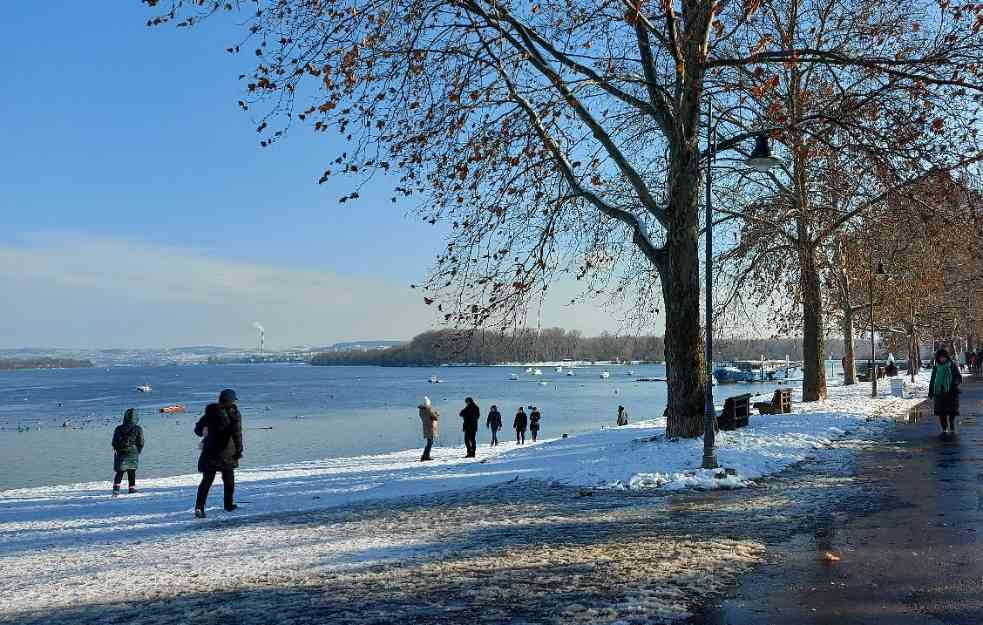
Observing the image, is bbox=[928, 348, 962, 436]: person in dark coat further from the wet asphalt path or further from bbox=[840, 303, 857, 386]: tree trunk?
bbox=[840, 303, 857, 386]: tree trunk

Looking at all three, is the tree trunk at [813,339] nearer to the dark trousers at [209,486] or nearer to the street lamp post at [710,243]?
the street lamp post at [710,243]

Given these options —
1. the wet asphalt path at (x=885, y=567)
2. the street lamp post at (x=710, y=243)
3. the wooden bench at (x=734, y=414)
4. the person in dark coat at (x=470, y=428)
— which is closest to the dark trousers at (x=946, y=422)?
the wooden bench at (x=734, y=414)

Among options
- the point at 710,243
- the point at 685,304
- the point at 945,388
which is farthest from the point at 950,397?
the point at 710,243

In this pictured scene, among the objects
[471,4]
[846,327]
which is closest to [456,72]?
[471,4]

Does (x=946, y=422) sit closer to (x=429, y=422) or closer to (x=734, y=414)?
(x=734, y=414)

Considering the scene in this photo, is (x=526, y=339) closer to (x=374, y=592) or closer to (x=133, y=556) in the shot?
(x=133, y=556)

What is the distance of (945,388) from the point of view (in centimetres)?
1786

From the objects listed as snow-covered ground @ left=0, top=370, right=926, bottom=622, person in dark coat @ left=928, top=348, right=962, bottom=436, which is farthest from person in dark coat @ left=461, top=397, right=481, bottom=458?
person in dark coat @ left=928, top=348, right=962, bottom=436

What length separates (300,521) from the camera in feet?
35.3

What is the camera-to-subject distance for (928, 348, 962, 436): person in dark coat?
58.2ft

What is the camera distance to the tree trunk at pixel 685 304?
15653 millimetres

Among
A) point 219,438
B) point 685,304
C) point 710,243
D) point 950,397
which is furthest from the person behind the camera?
point 950,397

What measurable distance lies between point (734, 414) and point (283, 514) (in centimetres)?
1149

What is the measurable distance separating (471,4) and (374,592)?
1050cm
